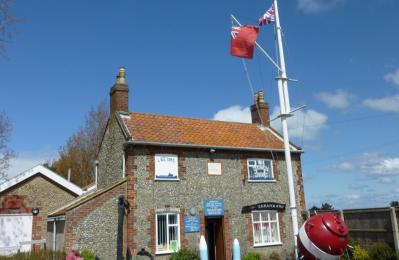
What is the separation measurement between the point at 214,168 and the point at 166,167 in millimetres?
2888

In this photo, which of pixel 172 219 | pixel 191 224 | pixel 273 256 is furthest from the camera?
pixel 273 256

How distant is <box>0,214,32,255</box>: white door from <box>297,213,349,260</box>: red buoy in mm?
16638

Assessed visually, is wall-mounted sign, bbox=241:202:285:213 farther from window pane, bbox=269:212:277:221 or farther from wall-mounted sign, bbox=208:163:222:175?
wall-mounted sign, bbox=208:163:222:175

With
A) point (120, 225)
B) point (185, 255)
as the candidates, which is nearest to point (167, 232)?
point (185, 255)

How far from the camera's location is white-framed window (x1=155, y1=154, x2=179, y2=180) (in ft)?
67.1

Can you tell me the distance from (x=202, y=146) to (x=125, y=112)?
476cm

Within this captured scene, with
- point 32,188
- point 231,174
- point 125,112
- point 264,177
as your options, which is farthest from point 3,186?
point 264,177

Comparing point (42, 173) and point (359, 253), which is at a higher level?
point (42, 173)

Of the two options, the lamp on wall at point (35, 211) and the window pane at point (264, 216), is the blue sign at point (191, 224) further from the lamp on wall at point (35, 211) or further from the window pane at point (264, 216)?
the lamp on wall at point (35, 211)

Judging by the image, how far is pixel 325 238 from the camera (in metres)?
11.2

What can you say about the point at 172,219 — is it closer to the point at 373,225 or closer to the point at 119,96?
the point at 119,96

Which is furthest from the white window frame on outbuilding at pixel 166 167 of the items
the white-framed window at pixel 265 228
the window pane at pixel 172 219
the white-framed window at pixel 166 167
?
the white-framed window at pixel 265 228

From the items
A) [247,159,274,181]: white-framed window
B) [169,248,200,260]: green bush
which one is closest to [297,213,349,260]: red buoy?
[169,248,200,260]: green bush

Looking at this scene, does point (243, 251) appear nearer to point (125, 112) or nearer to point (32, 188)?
point (125, 112)
